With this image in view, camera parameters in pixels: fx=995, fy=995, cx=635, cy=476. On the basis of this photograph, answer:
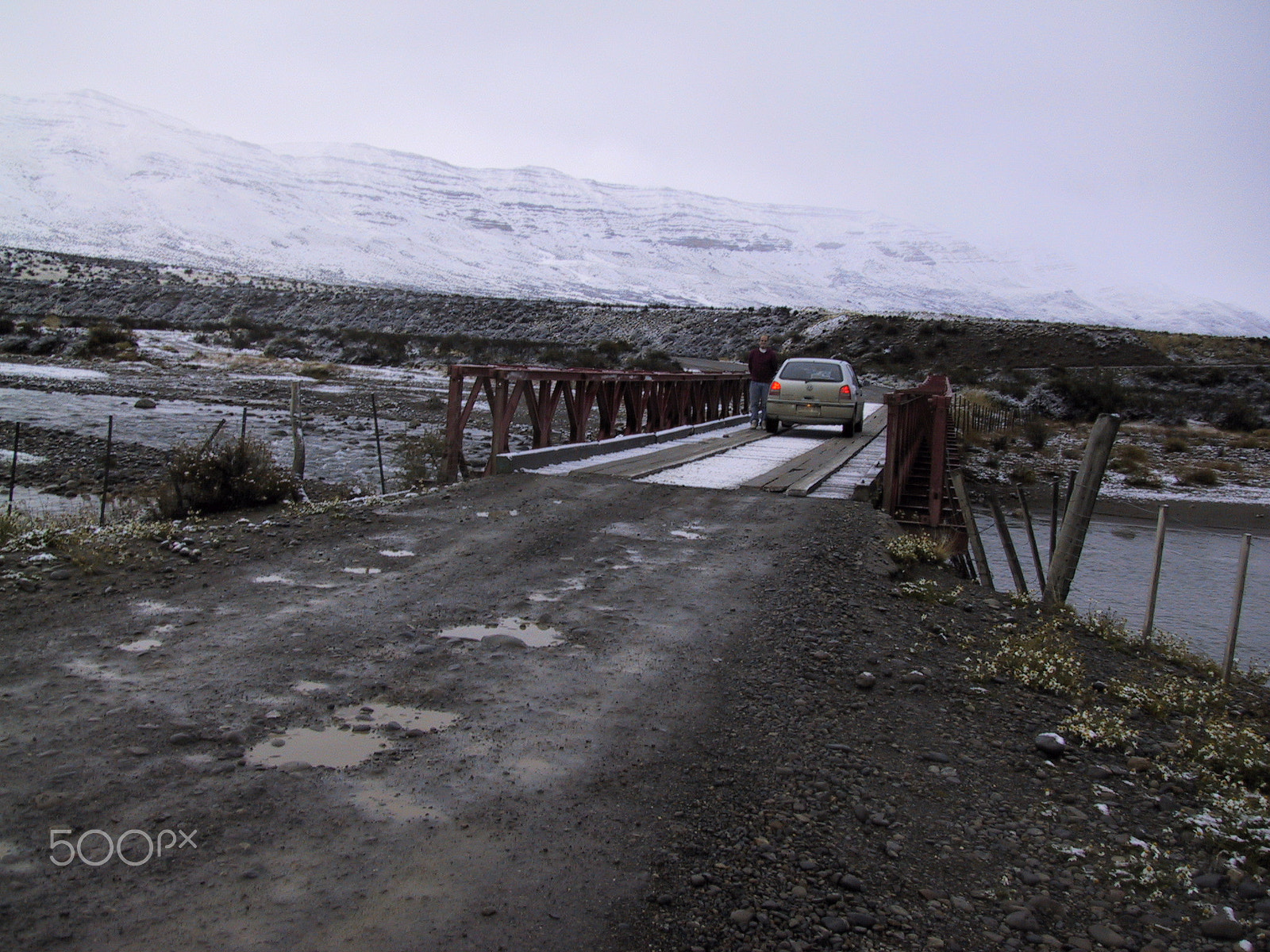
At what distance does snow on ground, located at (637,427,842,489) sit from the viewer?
1227 centimetres

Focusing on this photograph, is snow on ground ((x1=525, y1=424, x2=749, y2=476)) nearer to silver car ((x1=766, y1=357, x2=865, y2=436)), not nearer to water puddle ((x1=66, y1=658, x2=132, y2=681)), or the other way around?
silver car ((x1=766, y1=357, x2=865, y2=436))

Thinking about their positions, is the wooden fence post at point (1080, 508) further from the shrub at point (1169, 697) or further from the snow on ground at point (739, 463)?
the snow on ground at point (739, 463)

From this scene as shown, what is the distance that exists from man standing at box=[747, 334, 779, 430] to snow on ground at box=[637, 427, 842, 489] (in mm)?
751

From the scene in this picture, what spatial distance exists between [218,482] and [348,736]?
8.63 m

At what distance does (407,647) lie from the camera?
18.6 ft

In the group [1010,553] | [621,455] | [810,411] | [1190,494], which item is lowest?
[1190,494]

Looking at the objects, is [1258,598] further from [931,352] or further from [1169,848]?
[931,352]

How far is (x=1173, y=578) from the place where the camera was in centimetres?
1454

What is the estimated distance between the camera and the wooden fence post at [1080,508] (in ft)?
27.9

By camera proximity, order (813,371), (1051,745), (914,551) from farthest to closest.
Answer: (813,371)
(914,551)
(1051,745)

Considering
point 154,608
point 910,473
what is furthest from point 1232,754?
point 910,473

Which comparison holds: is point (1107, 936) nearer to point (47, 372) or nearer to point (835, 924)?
point (835, 924)

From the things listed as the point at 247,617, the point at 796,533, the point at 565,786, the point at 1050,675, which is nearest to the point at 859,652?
the point at 1050,675

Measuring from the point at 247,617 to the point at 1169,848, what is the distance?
5054 millimetres
